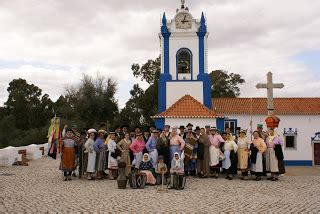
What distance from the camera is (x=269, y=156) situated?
44.4 ft

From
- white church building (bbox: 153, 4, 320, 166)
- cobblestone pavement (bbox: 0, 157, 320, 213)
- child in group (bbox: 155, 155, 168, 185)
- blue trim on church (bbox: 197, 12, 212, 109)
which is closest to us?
cobblestone pavement (bbox: 0, 157, 320, 213)

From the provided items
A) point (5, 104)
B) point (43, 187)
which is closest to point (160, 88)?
point (43, 187)

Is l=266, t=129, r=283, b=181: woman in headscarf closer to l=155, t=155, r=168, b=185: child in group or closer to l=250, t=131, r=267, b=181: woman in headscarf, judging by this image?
l=250, t=131, r=267, b=181: woman in headscarf

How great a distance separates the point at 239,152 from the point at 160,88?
11.5 meters

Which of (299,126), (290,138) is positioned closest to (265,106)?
(299,126)

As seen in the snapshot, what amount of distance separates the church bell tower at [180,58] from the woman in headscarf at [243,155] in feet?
35.5

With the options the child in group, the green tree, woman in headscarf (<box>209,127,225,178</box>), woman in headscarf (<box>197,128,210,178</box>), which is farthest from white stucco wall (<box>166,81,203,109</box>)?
the green tree

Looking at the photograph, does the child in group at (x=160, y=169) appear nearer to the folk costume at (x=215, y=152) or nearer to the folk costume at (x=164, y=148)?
the folk costume at (x=164, y=148)

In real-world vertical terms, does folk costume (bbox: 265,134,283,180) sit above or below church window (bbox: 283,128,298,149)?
below

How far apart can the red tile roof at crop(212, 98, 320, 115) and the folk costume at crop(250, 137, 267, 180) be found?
47.6 feet

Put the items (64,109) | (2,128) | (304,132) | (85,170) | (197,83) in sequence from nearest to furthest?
(85,170) < (197,83) < (304,132) < (2,128) < (64,109)

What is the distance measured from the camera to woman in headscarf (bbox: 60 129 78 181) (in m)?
13.2

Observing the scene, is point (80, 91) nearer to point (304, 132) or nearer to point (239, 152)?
point (304, 132)

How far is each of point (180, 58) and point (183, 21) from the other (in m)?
2.22
